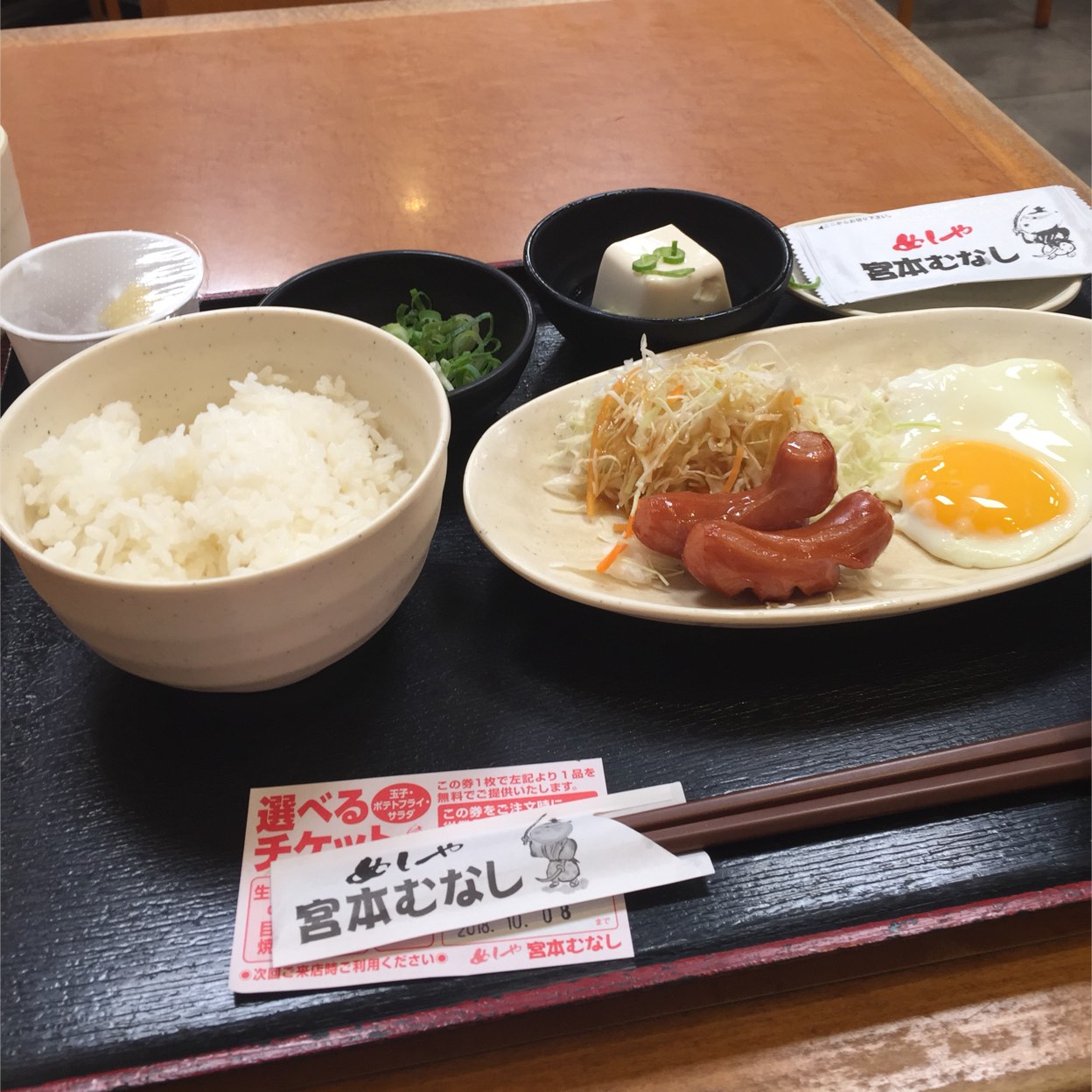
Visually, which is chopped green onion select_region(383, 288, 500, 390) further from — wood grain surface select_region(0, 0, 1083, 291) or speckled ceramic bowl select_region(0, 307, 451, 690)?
wood grain surface select_region(0, 0, 1083, 291)

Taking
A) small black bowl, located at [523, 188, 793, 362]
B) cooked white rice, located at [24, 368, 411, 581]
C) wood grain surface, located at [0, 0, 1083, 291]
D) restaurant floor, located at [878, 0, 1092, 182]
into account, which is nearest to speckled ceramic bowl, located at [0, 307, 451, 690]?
cooked white rice, located at [24, 368, 411, 581]

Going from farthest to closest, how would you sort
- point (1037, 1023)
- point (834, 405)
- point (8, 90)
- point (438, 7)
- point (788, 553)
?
point (438, 7) < point (8, 90) < point (834, 405) < point (788, 553) < point (1037, 1023)

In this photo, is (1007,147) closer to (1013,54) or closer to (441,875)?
(441,875)

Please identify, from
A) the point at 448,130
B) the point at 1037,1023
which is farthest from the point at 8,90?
the point at 1037,1023

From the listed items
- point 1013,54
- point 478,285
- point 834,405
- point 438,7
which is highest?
point 438,7

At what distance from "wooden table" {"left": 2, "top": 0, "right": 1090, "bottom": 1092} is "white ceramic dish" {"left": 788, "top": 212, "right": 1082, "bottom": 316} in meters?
0.55

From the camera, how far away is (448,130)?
8.68ft

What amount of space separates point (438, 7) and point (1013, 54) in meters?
4.40

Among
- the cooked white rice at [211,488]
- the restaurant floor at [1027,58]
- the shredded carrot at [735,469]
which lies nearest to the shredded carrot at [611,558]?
the shredded carrot at [735,469]

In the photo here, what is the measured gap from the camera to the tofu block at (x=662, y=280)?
5.65 ft

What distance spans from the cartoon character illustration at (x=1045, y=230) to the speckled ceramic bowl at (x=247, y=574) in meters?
1.40

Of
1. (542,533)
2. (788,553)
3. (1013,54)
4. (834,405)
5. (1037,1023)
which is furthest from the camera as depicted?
(1013,54)

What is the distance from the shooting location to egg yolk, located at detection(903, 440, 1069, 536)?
4.76 feet

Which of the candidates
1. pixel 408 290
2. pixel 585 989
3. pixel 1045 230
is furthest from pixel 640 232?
pixel 585 989
